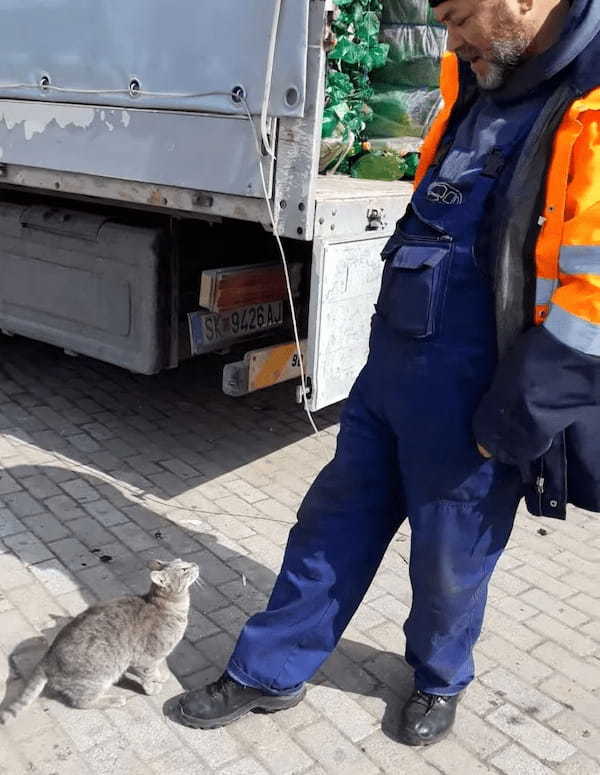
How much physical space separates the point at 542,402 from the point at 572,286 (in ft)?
0.92

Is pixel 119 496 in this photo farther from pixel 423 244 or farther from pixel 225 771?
pixel 423 244

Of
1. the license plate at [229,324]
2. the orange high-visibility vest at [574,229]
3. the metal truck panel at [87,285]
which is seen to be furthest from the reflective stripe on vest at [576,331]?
the metal truck panel at [87,285]

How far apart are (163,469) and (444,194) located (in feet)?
8.50

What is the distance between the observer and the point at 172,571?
283 cm

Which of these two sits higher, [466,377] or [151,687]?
[466,377]

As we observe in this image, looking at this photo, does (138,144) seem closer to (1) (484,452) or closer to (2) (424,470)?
(2) (424,470)

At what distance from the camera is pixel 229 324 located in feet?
13.7

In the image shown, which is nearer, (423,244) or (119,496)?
(423,244)

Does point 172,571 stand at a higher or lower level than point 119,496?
higher

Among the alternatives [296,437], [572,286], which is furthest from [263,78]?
[296,437]

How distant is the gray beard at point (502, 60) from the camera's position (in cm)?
211

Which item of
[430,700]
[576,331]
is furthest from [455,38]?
[430,700]

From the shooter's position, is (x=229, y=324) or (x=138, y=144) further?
(x=229, y=324)

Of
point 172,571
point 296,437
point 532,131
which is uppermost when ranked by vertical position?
point 532,131
